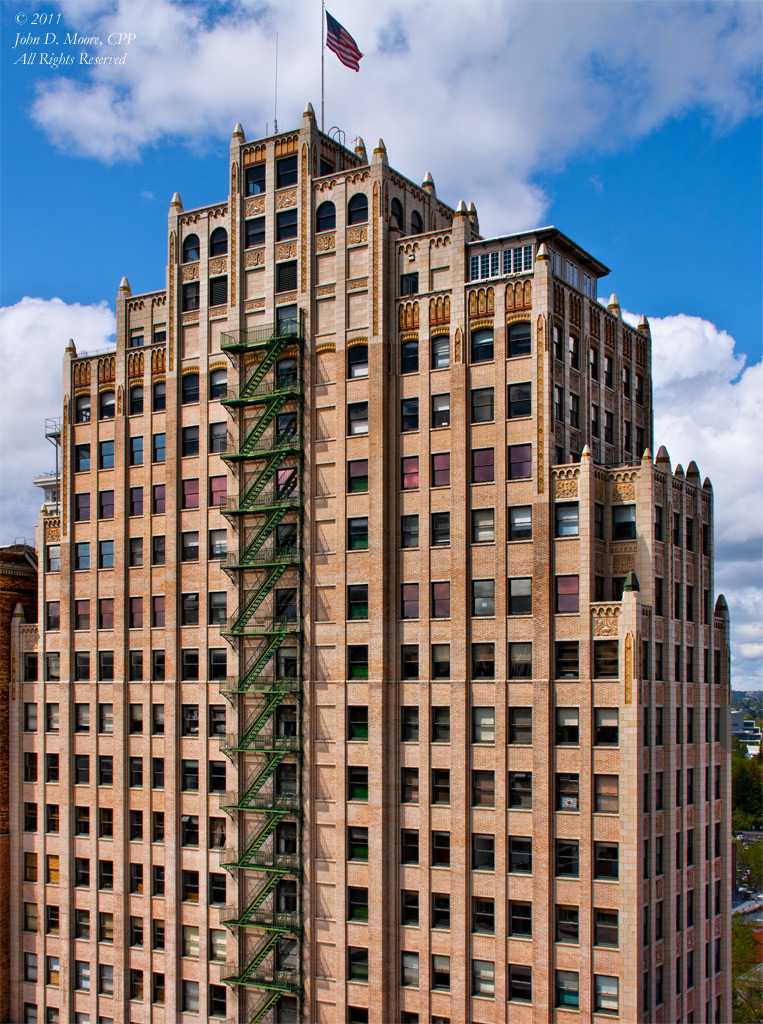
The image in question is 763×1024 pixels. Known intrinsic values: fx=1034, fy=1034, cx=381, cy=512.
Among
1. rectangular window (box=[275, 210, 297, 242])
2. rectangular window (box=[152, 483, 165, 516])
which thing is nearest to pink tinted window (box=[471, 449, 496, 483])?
rectangular window (box=[275, 210, 297, 242])

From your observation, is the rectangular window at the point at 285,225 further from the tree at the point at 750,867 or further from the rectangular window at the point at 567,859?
the tree at the point at 750,867

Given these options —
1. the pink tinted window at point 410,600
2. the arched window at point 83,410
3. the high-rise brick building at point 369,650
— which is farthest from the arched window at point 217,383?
the pink tinted window at point 410,600

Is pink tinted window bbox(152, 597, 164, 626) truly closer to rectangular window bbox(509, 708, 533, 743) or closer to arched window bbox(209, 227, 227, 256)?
arched window bbox(209, 227, 227, 256)

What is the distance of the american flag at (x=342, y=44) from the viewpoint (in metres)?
65.8

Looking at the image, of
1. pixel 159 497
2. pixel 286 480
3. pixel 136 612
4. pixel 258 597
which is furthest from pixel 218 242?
pixel 136 612

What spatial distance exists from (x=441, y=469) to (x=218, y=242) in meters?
23.6

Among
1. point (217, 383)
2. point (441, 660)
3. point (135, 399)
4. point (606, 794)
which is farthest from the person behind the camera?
point (135, 399)

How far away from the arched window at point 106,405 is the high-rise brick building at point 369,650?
0.52 meters

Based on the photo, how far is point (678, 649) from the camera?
6172cm

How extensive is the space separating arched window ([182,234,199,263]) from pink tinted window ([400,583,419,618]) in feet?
92.7

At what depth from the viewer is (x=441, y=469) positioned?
62375 mm

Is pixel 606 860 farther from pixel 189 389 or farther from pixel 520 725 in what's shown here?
pixel 189 389

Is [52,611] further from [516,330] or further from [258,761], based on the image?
[516,330]

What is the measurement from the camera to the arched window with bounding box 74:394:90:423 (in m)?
77.4
